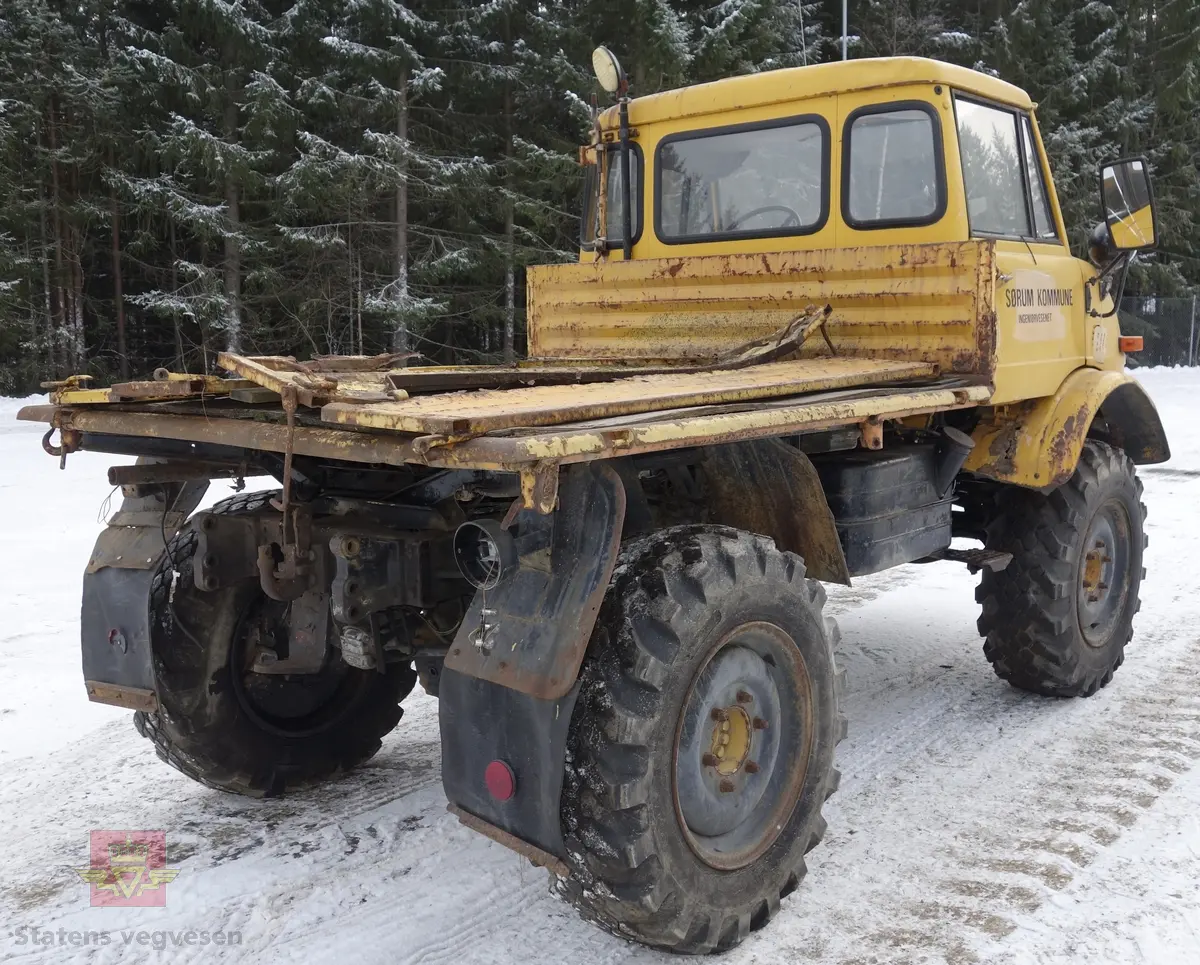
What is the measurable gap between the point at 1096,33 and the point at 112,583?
31032 mm

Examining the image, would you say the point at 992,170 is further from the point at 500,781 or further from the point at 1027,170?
the point at 500,781

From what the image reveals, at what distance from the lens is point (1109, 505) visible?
508 cm

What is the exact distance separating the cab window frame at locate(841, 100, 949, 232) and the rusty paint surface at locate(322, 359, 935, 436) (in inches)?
28.8

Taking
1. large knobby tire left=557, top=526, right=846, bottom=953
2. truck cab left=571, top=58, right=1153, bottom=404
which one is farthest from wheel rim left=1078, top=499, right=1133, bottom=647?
large knobby tire left=557, top=526, right=846, bottom=953

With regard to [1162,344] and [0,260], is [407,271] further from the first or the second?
[1162,344]

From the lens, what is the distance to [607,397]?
2854 millimetres

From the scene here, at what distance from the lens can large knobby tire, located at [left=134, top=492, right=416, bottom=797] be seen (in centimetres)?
361

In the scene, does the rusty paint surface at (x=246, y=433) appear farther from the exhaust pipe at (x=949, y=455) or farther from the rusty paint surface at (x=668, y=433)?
the exhaust pipe at (x=949, y=455)

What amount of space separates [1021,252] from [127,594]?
3.69 meters

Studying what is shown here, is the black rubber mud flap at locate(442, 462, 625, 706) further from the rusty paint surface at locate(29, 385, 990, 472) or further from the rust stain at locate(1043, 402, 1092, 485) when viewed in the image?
the rust stain at locate(1043, 402, 1092, 485)

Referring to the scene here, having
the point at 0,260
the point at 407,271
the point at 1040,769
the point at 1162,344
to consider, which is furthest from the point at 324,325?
the point at 1162,344

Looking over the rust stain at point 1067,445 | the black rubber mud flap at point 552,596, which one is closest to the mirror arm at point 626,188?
the rust stain at point 1067,445

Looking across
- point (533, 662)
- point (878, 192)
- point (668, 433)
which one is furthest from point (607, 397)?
point (878, 192)

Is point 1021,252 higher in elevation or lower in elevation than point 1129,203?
lower
